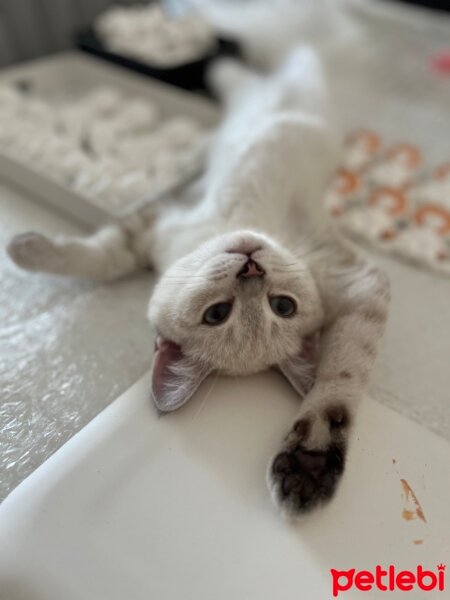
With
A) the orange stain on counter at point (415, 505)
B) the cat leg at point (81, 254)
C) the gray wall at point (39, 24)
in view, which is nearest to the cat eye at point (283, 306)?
the orange stain on counter at point (415, 505)

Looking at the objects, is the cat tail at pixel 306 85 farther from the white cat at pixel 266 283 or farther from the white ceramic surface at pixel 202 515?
the white ceramic surface at pixel 202 515

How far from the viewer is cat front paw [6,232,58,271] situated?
1.14 meters

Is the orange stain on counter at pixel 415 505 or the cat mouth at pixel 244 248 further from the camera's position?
the cat mouth at pixel 244 248

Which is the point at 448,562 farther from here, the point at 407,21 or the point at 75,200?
the point at 407,21

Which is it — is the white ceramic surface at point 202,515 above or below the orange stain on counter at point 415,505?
above

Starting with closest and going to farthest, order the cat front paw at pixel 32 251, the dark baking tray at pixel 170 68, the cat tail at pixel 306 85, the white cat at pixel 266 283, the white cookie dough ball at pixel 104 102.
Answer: the white cat at pixel 266 283 → the cat front paw at pixel 32 251 → the cat tail at pixel 306 85 → the white cookie dough ball at pixel 104 102 → the dark baking tray at pixel 170 68

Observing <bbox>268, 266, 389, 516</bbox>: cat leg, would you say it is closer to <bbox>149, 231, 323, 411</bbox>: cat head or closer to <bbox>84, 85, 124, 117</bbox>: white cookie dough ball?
<bbox>149, 231, 323, 411</bbox>: cat head

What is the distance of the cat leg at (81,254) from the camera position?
115 centimetres

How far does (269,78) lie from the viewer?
2014 mm

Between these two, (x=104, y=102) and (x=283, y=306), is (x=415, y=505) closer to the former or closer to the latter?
(x=283, y=306)

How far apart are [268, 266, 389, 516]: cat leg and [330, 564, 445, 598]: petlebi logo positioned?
105 mm

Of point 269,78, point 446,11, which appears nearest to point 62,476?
point 269,78

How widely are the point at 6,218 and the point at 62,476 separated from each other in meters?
0.90

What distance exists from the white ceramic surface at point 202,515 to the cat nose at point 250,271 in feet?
0.74
